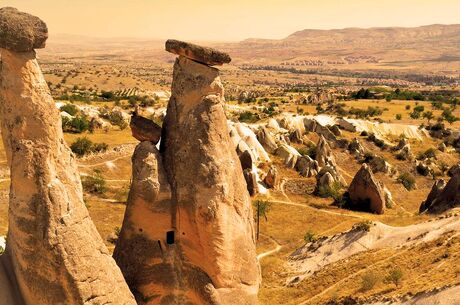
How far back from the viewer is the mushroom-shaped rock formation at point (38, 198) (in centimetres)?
1206

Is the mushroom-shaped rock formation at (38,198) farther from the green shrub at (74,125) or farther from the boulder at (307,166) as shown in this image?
the green shrub at (74,125)

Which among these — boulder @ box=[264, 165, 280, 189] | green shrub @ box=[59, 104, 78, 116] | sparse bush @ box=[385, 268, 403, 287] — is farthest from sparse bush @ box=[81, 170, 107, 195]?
sparse bush @ box=[385, 268, 403, 287]

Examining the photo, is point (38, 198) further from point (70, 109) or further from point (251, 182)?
point (70, 109)

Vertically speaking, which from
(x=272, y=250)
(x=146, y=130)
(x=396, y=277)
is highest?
(x=146, y=130)

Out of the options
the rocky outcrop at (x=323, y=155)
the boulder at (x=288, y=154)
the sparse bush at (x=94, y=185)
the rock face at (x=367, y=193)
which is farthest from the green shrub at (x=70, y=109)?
the rock face at (x=367, y=193)

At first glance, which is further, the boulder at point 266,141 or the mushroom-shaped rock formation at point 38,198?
the boulder at point 266,141

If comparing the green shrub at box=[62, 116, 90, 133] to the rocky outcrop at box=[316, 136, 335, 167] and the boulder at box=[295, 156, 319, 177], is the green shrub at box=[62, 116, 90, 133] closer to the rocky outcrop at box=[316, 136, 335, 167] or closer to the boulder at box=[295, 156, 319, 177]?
the boulder at box=[295, 156, 319, 177]

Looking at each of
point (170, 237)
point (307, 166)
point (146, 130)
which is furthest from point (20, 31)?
point (307, 166)

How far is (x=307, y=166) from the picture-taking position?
60.3 m

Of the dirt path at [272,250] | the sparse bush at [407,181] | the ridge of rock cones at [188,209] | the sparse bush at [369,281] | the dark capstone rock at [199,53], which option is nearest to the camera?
the ridge of rock cones at [188,209]

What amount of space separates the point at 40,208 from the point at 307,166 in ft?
165

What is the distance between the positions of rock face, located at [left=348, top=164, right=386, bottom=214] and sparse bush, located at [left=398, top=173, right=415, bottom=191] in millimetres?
10704

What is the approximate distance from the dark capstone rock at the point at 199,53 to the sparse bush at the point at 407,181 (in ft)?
165

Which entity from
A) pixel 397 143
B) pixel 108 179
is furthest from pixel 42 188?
pixel 397 143
